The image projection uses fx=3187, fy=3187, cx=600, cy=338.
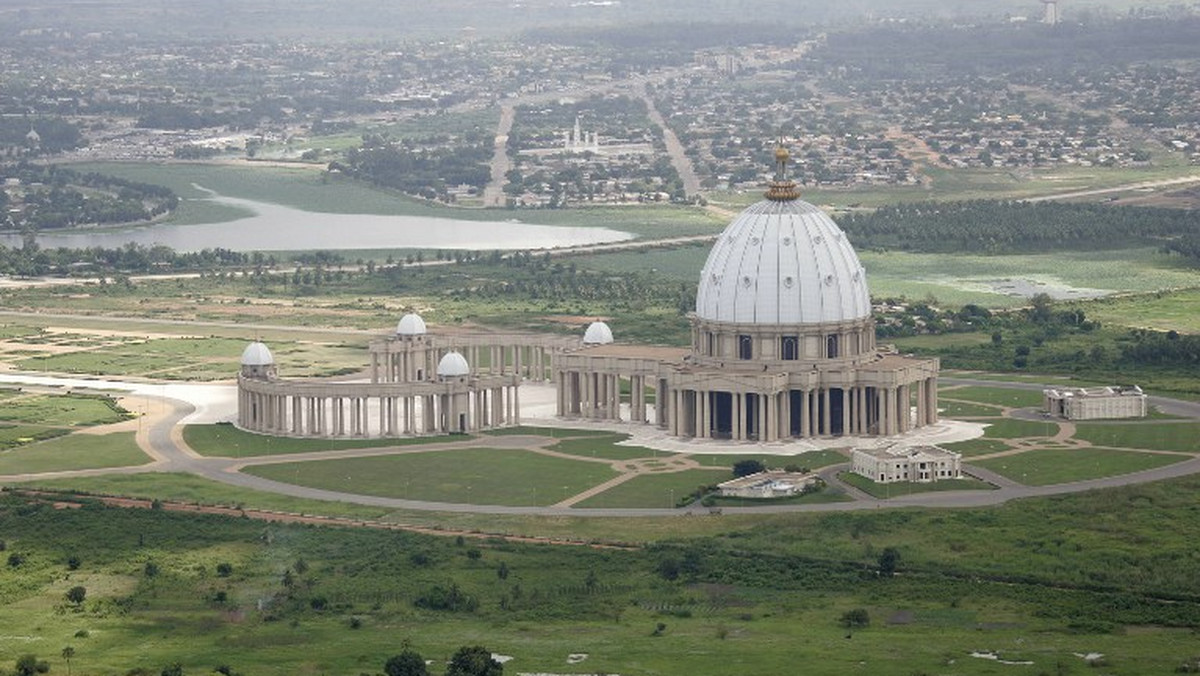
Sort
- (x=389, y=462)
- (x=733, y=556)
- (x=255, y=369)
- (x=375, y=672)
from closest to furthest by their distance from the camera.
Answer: (x=375, y=672) → (x=733, y=556) → (x=389, y=462) → (x=255, y=369)

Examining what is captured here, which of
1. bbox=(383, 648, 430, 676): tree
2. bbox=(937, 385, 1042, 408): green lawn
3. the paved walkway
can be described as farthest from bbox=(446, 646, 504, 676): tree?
bbox=(937, 385, 1042, 408): green lawn

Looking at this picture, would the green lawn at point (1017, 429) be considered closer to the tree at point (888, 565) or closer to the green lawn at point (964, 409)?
the green lawn at point (964, 409)

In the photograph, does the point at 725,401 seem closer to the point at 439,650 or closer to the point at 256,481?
the point at 256,481

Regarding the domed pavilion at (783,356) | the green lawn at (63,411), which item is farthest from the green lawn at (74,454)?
the domed pavilion at (783,356)

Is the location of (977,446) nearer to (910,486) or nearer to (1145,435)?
(1145,435)

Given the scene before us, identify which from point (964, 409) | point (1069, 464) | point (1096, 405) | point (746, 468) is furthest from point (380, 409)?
point (1069, 464)

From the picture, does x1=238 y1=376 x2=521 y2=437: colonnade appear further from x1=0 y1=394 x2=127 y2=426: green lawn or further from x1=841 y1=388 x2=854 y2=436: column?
x1=841 y1=388 x2=854 y2=436: column

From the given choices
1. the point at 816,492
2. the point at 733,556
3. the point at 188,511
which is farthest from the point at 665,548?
the point at 188,511
